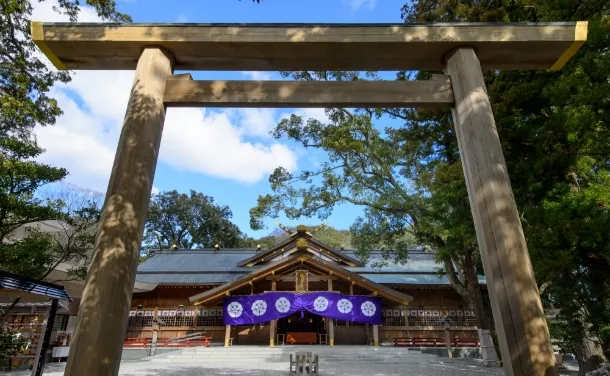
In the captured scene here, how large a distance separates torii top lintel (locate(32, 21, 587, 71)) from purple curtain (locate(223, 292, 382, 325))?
45.8ft

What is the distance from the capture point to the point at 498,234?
261 centimetres

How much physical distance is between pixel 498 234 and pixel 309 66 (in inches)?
88.8

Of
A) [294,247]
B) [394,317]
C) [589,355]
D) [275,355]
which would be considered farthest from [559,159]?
[294,247]

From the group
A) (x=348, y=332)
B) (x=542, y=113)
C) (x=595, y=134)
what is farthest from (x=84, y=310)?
(x=348, y=332)

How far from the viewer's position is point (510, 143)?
7.20 metres

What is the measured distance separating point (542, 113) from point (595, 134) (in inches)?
59.7

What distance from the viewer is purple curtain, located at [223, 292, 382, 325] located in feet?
51.7

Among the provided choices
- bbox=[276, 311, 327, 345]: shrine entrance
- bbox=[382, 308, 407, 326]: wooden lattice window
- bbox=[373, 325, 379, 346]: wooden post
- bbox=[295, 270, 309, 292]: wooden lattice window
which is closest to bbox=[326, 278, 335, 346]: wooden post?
bbox=[295, 270, 309, 292]: wooden lattice window

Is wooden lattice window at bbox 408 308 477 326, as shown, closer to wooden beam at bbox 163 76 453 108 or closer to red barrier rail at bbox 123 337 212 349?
red barrier rail at bbox 123 337 212 349

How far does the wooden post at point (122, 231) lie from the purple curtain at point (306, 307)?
13949mm

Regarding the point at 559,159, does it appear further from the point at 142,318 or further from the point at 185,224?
the point at 185,224

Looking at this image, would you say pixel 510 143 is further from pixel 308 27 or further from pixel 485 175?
pixel 308 27

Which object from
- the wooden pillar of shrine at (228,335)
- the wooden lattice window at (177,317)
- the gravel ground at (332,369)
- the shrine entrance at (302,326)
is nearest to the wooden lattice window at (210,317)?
the wooden lattice window at (177,317)

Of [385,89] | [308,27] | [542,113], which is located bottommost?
[385,89]
